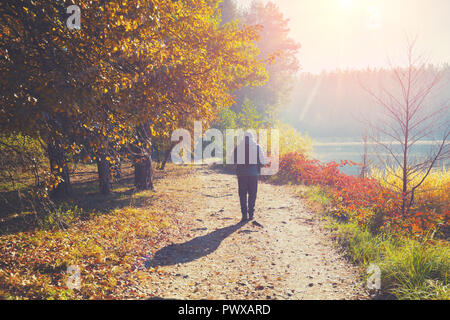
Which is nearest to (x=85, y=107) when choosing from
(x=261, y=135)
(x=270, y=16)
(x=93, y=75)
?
(x=93, y=75)

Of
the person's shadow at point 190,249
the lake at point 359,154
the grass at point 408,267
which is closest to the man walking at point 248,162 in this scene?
the person's shadow at point 190,249

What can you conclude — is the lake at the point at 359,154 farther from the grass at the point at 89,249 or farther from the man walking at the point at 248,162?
the grass at the point at 89,249

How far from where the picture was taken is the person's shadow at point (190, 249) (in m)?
5.48

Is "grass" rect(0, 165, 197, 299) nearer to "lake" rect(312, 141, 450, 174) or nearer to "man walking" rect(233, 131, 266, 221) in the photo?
"man walking" rect(233, 131, 266, 221)

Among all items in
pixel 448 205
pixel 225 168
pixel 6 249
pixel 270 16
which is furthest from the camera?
pixel 270 16

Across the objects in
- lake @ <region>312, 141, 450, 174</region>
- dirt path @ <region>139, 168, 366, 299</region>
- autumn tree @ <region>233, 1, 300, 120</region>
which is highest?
autumn tree @ <region>233, 1, 300, 120</region>

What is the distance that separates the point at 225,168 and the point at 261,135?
345cm

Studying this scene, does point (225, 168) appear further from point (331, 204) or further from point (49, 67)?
point (49, 67)

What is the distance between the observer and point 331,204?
905 cm

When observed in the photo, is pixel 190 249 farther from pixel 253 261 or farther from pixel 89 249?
pixel 89 249

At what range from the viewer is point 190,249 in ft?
19.9

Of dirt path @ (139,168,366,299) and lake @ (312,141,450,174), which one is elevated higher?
lake @ (312,141,450,174)

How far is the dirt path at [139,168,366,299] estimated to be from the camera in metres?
4.39

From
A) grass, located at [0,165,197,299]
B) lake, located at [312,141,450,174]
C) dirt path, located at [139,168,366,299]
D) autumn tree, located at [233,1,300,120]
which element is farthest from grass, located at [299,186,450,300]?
autumn tree, located at [233,1,300,120]
